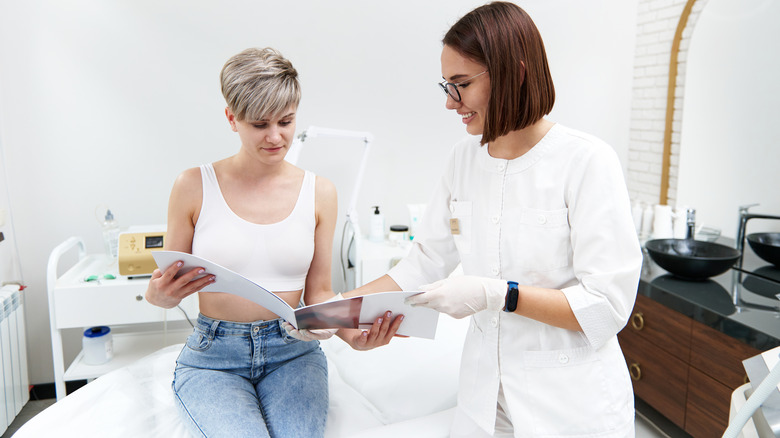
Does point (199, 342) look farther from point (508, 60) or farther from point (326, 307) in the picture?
point (508, 60)

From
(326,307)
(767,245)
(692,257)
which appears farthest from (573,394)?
(767,245)

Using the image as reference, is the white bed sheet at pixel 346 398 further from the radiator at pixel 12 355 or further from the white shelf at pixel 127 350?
the radiator at pixel 12 355

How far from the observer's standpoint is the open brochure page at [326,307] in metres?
1.13

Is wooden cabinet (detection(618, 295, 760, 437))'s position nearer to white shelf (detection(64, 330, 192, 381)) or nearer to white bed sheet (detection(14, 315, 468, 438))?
white bed sheet (detection(14, 315, 468, 438))

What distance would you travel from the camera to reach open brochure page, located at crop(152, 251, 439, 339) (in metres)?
1.13

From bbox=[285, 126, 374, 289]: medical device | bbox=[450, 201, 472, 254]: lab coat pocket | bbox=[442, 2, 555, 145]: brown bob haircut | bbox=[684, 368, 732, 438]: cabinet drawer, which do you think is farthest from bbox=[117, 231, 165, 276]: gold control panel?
bbox=[684, 368, 732, 438]: cabinet drawer

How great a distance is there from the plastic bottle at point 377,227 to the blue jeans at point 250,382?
4.29 feet

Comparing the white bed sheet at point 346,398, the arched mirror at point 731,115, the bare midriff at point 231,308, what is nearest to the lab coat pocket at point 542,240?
the white bed sheet at point 346,398

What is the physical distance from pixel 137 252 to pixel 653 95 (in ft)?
9.74

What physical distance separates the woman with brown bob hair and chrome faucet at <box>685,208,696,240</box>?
1.62 m

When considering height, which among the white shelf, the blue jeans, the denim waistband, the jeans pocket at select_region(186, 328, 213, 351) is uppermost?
the denim waistband

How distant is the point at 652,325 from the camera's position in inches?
88.1

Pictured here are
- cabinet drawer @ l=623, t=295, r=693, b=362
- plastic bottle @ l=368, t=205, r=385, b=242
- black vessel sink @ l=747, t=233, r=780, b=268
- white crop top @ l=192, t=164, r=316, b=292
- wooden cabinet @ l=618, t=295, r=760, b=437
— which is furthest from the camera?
plastic bottle @ l=368, t=205, r=385, b=242

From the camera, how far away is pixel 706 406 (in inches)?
77.4
